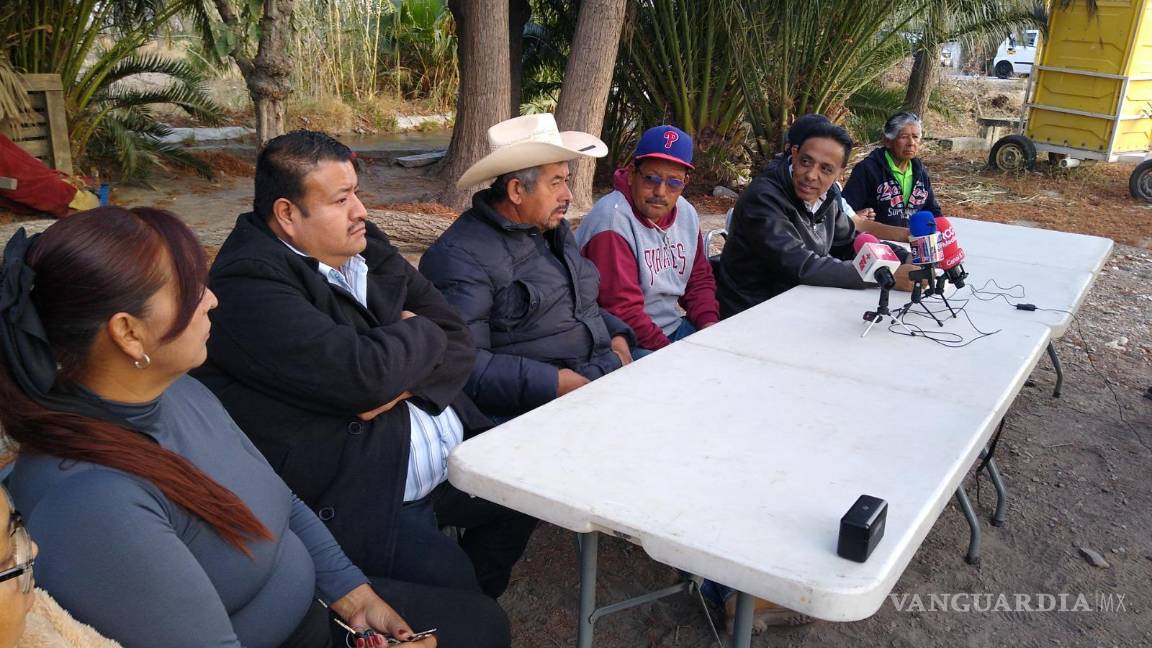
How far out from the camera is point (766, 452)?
6.29 ft

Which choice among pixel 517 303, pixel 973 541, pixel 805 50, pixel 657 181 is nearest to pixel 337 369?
pixel 517 303

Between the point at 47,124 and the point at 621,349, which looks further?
the point at 47,124

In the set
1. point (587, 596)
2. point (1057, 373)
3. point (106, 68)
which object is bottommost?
point (1057, 373)

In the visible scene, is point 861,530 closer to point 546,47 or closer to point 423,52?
point 546,47

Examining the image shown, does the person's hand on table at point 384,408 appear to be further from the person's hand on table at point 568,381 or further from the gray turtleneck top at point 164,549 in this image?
the person's hand on table at point 568,381

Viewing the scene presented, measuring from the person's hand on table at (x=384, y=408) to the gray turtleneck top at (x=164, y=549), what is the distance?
432mm

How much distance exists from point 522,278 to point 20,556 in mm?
1954

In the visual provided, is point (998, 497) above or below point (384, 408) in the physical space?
below

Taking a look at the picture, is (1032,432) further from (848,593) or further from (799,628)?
(848,593)

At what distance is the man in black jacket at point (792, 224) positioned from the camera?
3443 mm

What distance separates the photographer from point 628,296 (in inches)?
136

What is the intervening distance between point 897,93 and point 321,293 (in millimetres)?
10646

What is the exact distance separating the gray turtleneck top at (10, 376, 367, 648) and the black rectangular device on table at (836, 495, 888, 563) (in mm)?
1029

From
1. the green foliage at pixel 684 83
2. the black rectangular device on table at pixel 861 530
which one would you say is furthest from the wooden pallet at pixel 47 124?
the black rectangular device on table at pixel 861 530
